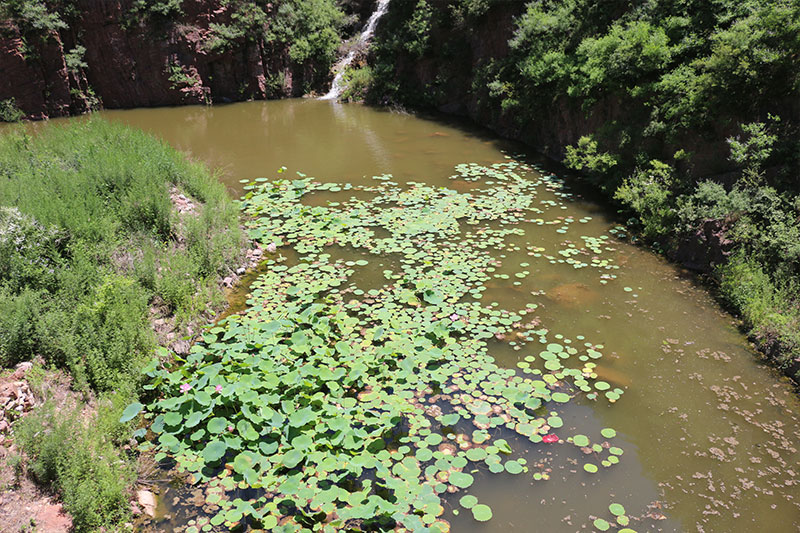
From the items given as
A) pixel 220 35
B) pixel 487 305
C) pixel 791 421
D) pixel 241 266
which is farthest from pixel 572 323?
pixel 220 35

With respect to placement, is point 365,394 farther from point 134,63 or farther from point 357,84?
point 134,63

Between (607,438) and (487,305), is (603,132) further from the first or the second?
(607,438)

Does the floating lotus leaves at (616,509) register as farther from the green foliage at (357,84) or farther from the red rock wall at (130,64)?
the red rock wall at (130,64)

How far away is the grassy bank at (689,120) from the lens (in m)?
6.30

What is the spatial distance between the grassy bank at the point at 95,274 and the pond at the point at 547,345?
1.94 feet

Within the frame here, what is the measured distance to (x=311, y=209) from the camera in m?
9.12

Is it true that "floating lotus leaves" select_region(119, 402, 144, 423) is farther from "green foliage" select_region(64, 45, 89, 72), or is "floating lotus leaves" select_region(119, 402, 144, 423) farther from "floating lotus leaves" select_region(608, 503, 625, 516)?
"green foliage" select_region(64, 45, 89, 72)

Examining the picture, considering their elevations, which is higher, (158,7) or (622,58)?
(158,7)

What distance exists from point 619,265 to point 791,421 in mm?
3073

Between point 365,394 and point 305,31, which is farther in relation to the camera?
point 305,31

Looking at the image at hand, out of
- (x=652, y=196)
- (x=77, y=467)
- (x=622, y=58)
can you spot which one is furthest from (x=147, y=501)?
(x=622, y=58)

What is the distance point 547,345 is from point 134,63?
1859 centimetres

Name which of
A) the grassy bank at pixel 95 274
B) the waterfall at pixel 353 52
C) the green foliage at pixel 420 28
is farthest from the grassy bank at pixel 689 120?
the waterfall at pixel 353 52

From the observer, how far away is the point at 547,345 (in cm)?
575
